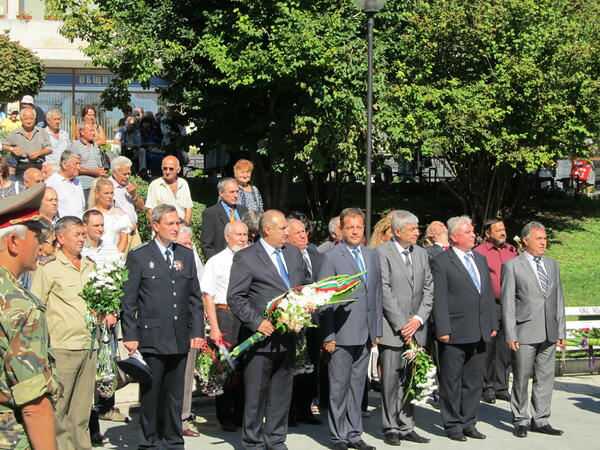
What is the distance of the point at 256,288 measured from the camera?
9.02 metres

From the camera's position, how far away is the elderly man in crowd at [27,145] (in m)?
15.2

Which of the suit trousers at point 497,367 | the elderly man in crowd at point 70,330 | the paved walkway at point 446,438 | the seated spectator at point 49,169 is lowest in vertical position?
the paved walkway at point 446,438

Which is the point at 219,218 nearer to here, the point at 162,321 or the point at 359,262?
the point at 359,262

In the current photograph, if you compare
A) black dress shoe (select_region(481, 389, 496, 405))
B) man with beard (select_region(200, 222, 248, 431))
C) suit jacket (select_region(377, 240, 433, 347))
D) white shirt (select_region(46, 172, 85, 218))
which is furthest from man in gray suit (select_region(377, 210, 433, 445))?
white shirt (select_region(46, 172, 85, 218))

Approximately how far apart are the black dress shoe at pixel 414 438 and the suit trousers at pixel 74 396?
10.9ft

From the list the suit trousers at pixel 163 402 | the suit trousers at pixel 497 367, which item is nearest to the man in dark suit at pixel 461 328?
the suit trousers at pixel 497 367

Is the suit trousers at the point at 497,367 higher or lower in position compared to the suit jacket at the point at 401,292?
lower

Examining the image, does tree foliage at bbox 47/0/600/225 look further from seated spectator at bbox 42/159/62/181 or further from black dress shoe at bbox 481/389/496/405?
black dress shoe at bbox 481/389/496/405

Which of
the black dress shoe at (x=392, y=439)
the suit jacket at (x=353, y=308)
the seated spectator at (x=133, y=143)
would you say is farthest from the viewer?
the seated spectator at (x=133, y=143)

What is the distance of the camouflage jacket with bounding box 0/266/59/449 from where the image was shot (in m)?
4.28

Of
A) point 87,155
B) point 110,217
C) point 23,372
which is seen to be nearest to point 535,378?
point 110,217

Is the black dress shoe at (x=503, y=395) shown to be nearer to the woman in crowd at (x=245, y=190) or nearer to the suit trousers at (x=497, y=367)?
the suit trousers at (x=497, y=367)

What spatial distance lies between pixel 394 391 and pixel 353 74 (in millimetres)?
11228

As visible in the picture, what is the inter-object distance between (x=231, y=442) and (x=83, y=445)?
1809 millimetres
